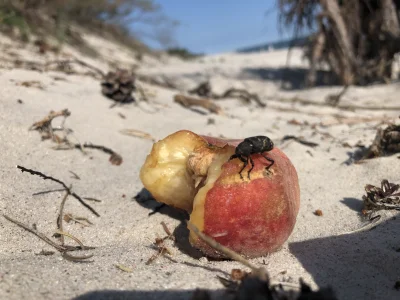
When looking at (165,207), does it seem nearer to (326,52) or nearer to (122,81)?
(122,81)

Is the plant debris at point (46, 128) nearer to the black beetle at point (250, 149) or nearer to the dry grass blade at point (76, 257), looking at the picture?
the dry grass blade at point (76, 257)

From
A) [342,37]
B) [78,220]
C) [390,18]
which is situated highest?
[390,18]

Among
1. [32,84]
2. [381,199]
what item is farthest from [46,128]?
[381,199]

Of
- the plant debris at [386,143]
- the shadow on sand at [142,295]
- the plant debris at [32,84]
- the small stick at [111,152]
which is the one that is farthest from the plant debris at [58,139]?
the plant debris at [386,143]

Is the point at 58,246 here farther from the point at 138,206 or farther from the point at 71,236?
the point at 138,206

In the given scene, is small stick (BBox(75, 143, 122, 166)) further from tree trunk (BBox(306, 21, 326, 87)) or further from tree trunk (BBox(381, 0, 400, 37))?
tree trunk (BBox(381, 0, 400, 37))

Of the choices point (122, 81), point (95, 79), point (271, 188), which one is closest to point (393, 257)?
point (271, 188)
